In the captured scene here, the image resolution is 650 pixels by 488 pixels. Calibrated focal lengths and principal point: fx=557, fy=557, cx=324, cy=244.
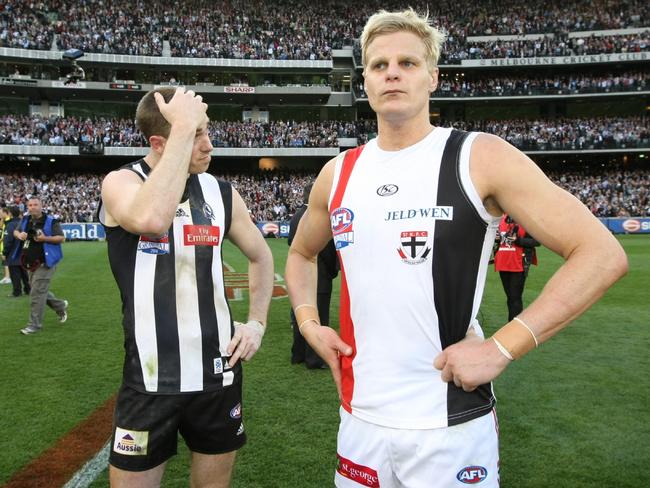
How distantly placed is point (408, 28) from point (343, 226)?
739 millimetres

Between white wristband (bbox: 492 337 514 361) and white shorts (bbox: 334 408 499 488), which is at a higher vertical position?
white wristband (bbox: 492 337 514 361)

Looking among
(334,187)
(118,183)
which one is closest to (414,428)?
(334,187)

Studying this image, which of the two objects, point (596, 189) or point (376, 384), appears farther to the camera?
point (596, 189)

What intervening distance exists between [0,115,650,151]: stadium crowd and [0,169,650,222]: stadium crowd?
2.54 meters

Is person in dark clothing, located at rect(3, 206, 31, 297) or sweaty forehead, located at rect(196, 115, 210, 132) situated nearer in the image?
sweaty forehead, located at rect(196, 115, 210, 132)

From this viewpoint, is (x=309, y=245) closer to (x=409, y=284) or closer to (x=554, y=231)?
(x=409, y=284)

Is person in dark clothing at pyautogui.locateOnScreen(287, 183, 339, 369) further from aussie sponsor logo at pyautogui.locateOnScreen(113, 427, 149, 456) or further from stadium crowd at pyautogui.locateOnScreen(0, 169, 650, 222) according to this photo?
stadium crowd at pyautogui.locateOnScreen(0, 169, 650, 222)

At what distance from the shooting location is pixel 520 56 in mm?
44219

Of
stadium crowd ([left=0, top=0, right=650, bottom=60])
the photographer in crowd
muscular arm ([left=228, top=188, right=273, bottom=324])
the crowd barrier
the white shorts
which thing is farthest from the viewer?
stadium crowd ([left=0, top=0, right=650, bottom=60])

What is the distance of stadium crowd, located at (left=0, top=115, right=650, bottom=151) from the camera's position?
41250 millimetres

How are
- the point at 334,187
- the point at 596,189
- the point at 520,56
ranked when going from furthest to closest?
the point at 520,56, the point at 596,189, the point at 334,187

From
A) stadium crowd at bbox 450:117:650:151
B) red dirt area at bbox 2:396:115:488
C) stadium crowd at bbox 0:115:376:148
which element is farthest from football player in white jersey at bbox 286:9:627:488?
stadium crowd at bbox 0:115:376:148

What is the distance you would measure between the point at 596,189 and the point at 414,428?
1621 inches

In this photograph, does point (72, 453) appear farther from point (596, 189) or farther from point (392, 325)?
point (596, 189)
